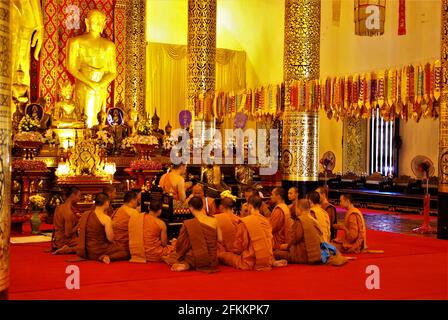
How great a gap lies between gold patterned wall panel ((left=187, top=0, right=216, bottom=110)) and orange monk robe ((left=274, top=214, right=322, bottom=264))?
712 cm

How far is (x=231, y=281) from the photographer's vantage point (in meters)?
5.66

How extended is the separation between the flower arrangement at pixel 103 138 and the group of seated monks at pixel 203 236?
5228 millimetres

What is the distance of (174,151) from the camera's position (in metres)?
13.1

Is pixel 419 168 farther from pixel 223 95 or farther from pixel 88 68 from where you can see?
pixel 88 68

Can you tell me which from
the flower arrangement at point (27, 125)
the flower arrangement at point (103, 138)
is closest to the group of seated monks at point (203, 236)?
the flower arrangement at point (27, 125)

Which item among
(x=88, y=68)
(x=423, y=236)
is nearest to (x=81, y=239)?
(x=423, y=236)

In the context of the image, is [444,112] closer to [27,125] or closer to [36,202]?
[36,202]

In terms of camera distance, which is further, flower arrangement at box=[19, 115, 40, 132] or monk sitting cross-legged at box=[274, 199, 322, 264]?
flower arrangement at box=[19, 115, 40, 132]

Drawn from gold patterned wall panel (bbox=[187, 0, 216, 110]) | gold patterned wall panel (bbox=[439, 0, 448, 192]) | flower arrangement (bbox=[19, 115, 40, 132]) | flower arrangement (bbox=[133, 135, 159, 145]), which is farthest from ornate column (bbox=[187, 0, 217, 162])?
gold patterned wall panel (bbox=[439, 0, 448, 192])

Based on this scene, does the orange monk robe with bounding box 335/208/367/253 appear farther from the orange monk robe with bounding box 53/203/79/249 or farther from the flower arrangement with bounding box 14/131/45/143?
the flower arrangement with bounding box 14/131/45/143

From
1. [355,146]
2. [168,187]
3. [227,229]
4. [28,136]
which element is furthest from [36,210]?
[355,146]

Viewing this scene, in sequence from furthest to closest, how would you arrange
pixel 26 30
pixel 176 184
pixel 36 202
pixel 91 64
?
pixel 91 64 < pixel 26 30 < pixel 36 202 < pixel 176 184

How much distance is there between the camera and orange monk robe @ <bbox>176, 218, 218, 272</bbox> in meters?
6.03

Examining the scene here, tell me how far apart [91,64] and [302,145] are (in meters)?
6.43
